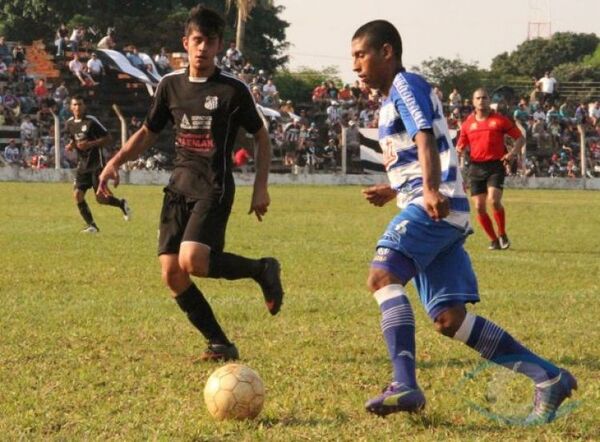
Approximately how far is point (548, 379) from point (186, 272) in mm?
2351

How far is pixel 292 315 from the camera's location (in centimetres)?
892

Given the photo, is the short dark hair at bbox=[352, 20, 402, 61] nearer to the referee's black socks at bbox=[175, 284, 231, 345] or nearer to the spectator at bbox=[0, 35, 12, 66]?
the referee's black socks at bbox=[175, 284, 231, 345]

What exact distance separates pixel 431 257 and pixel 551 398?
82cm

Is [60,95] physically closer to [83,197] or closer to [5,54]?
[5,54]

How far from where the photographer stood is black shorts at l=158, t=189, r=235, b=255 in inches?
267

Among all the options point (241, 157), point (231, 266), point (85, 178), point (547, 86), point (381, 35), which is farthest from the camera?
point (547, 86)

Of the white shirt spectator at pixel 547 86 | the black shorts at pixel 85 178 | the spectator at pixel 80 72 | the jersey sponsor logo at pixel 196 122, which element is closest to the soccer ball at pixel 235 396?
the jersey sponsor logo at pixel 196 122

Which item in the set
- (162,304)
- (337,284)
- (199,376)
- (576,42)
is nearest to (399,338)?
(199,376)

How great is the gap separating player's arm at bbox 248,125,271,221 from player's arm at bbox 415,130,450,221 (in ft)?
6.65

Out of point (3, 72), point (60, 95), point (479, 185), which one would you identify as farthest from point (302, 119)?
point (479, 185)

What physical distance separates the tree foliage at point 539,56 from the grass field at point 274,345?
84.0 m

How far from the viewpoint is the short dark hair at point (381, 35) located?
218 inches

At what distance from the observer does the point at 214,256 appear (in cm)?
689

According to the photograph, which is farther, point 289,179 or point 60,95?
point 289,179
